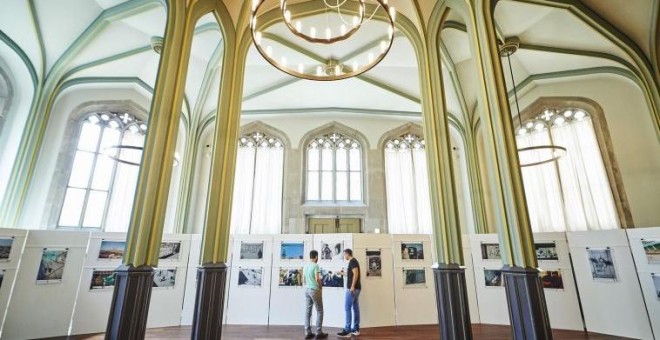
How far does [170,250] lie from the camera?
674 centimetres

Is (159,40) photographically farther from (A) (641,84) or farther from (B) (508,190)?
(A) (641,84)

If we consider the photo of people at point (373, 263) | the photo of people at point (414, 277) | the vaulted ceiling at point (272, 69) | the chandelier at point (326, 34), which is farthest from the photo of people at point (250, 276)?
the vaulted ceiling at point (272, 69)

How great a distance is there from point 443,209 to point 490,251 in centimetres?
289

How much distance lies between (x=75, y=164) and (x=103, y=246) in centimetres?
345

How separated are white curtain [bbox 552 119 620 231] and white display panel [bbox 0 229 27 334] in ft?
38.6

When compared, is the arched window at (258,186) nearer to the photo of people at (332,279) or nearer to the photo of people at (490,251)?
the photo of people at (332,279)

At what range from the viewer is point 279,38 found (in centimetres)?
736

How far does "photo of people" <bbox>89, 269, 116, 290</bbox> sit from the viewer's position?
19.7ft

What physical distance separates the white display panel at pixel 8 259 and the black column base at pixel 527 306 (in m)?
7.72

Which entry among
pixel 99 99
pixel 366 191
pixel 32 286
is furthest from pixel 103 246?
pixel 366 191

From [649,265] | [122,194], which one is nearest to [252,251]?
[122,194]

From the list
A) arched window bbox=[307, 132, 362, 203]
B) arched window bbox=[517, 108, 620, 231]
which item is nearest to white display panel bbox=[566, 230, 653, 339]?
arched window bbox=[517, 108, 620, 231]

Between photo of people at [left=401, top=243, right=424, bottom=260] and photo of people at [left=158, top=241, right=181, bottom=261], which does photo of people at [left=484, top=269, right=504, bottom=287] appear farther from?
photo of people at [left=158, top=241, right=181, bottom=261]

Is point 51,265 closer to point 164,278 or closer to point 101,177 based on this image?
point 164,278
